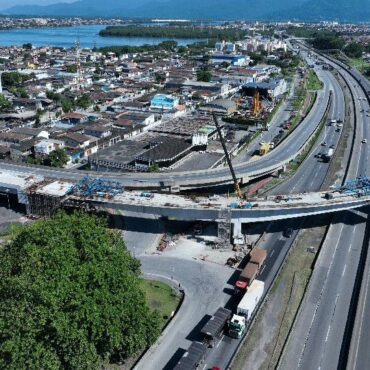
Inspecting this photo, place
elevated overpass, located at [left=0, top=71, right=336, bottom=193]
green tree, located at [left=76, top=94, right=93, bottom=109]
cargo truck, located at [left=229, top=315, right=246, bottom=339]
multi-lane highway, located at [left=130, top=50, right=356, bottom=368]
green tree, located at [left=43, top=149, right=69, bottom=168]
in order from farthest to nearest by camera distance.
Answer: green tree, located at [left=76, top=94, right=93, bottom=109], green tree, located at [left=43, top=149, right=69, bottom=168], elevated overpass, located at [left=0, top=71, right=336, bottom=193], cargo truck, located at [left=229, top=315, right=246, bottom=339], multi-lane highway, located at [left=130, top=50, right=356, bottom=368]

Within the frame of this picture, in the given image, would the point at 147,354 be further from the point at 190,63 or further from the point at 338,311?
the point at 190,63

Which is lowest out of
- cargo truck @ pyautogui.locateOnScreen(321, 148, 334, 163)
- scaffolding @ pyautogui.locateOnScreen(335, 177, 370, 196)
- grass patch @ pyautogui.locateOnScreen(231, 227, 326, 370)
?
grass patch @ pyautogui.locateOnScreen(231, 227, 326, 370)

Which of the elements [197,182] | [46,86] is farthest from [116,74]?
[197,182]

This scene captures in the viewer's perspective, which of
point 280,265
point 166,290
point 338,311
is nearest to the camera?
point 338,311

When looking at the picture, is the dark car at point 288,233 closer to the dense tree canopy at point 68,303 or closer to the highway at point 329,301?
the highway at point 329,301

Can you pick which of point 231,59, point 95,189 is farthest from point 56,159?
point 231,59

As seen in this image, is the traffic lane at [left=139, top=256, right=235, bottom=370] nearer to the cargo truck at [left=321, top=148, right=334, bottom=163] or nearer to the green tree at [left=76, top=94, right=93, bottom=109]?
the cargo truck at [left=321, top=148, right=334, bottom=163]

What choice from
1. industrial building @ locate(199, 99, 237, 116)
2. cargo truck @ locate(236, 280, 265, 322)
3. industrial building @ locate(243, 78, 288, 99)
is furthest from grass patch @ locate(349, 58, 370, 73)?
cargo truck @ locate(236, 280, 265, 322)
